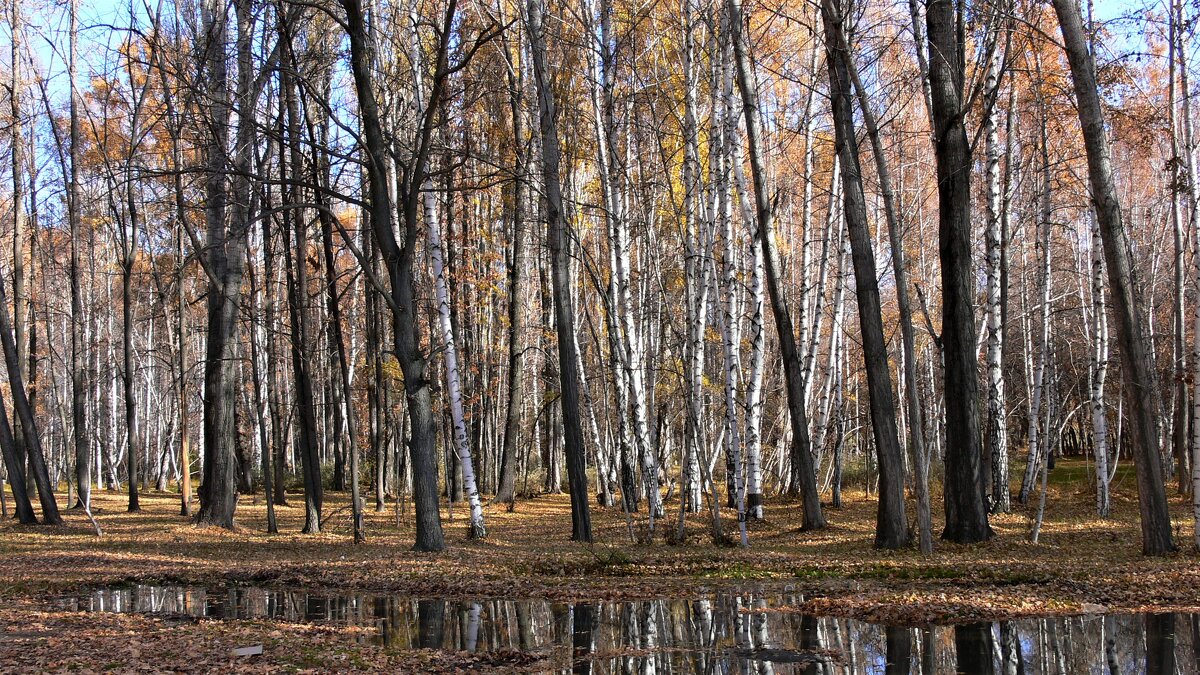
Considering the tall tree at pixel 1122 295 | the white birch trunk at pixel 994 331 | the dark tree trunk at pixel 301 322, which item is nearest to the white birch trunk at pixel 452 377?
the dark tree trunk at pixel 301 322

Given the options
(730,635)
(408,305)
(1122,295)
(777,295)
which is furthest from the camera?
(777,295)

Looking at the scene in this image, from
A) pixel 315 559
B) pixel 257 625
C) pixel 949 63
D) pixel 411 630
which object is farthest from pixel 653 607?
pixel 949 63

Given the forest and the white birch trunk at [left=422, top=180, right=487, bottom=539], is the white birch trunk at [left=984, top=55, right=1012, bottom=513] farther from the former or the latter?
the white birch trunk at [left=422, top=180, right=487, bottom=539]

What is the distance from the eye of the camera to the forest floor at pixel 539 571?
23.7ft

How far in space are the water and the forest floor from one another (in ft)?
1.46

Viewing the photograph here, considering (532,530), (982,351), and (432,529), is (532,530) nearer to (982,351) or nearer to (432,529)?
(432,529)

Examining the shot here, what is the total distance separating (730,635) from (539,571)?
4318 millimetres

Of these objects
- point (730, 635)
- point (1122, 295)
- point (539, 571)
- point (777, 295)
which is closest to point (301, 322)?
point (539, 571)

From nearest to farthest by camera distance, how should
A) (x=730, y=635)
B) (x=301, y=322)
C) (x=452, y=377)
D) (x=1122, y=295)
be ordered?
1. (x=730, y=635)
2. (x=1122, y=295)
3. (x=452, y=377)
4. (x=301, y=322)

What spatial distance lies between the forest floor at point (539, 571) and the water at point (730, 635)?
1.46 feet

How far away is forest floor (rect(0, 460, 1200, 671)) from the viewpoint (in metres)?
7.22

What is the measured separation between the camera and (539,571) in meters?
11.0

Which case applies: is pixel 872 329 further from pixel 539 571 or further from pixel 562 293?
pixel 539 571

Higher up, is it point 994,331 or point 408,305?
point 408,305
